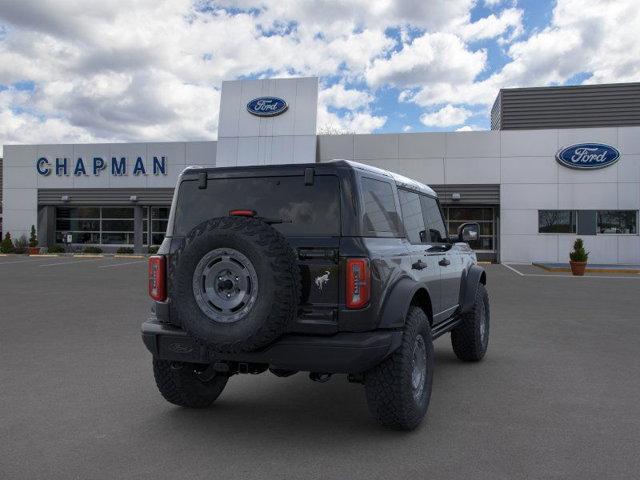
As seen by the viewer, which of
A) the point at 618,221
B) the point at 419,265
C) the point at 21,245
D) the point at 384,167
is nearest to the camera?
the point at 419,265

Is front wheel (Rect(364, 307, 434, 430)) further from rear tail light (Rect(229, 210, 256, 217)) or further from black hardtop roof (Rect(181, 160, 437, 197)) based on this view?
rear tail light (Rect(229, 210, 256, 217))

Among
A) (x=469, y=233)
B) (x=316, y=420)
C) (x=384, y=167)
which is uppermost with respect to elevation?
(x=384, y=167)

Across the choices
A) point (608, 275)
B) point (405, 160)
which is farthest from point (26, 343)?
point (405, 160)

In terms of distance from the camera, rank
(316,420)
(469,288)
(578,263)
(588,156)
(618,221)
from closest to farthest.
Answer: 1. (316,420)
2. (469,288)
3. (578,263)
4. (588,156)
5. (618,221)

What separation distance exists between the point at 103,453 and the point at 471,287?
14.0 ft

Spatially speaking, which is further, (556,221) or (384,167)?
(384,167)

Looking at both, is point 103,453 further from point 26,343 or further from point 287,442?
point 26,343

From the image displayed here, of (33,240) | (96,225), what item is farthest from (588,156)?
(33,240)

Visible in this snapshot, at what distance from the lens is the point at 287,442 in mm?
4266

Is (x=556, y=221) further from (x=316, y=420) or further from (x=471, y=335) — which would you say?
(x=316, y=420)

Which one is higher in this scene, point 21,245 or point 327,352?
point 21,245

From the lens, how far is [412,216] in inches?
214

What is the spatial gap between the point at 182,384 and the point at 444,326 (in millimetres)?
2551

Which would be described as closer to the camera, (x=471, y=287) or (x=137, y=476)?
(x=137, y=476)
